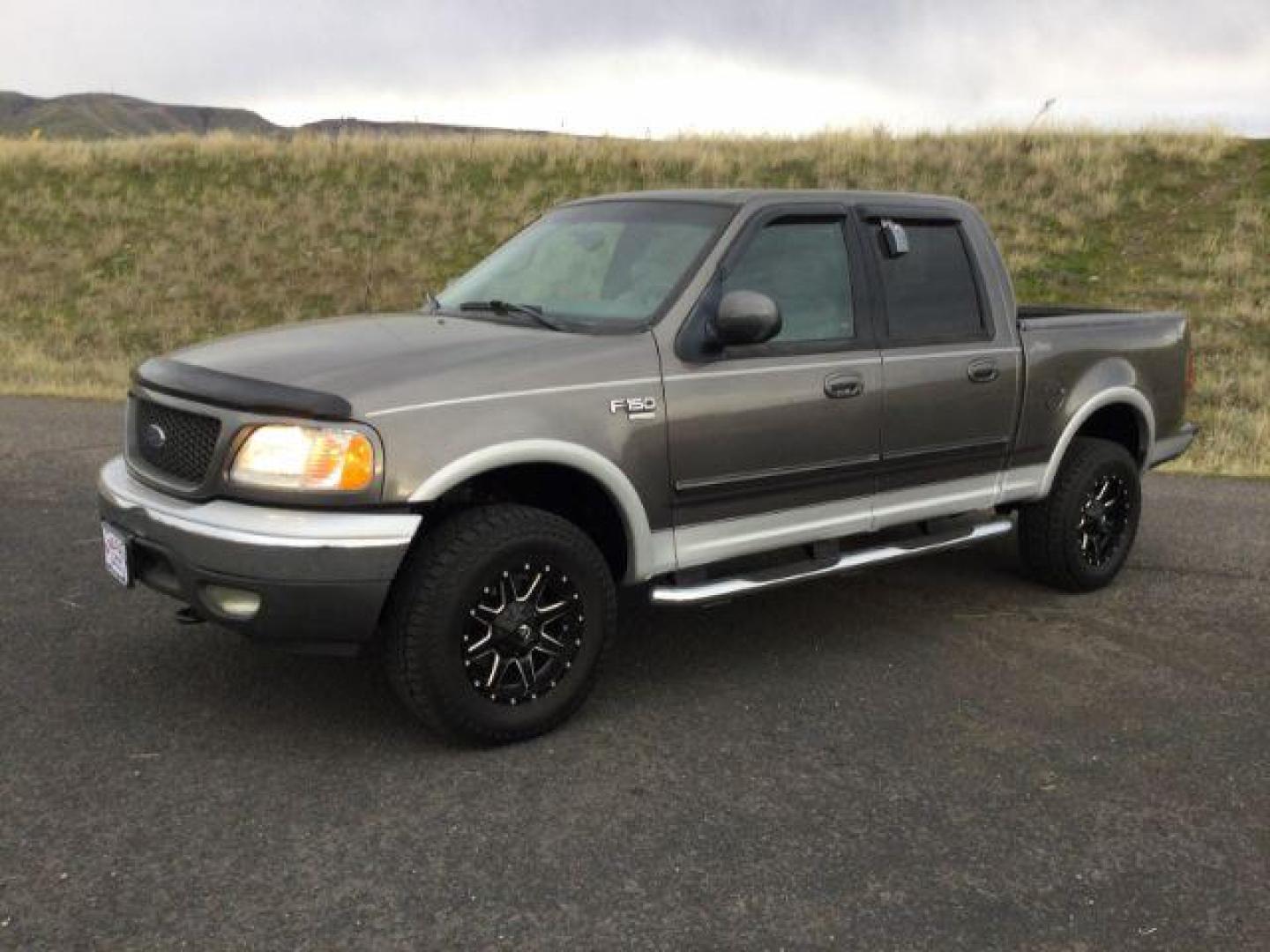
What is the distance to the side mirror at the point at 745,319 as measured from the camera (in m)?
4.26

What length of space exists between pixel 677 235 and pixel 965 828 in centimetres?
244

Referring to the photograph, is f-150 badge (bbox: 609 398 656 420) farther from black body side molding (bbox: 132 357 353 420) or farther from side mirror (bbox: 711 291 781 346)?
black body side molding (bbox: 132 357 353 420)

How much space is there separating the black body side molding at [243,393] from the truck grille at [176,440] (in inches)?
2.7

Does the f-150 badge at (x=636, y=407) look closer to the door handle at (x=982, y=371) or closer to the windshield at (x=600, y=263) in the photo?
the windshield at (x=600, y=263)

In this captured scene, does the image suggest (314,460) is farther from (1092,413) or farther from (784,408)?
(1092,413)

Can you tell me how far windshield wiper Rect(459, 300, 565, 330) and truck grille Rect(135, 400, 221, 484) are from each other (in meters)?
1.27

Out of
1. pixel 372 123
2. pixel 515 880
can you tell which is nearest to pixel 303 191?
pixel 372 123

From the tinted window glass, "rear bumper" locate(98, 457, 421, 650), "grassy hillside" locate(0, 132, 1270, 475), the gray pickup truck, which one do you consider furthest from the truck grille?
"grassy hillside" locate(0, 132, 1270, 475)

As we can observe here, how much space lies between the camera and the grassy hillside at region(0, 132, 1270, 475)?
20.0m

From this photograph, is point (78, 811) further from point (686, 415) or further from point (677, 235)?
point (677, 235)

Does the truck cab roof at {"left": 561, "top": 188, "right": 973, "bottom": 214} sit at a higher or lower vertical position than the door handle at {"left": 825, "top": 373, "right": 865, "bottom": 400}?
higher

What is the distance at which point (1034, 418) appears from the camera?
5.54m

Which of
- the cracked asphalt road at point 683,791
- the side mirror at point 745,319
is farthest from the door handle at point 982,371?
the side mirror at point 745,319

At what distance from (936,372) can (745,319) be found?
1.21 meters
